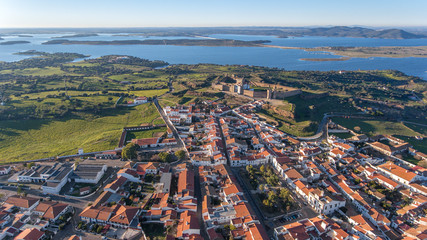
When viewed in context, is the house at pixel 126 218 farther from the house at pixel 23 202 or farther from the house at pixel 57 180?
the house at pixel 57 180

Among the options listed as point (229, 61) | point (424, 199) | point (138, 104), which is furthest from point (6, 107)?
point (229, 61)

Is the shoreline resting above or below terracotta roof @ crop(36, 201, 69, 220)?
Answer: above

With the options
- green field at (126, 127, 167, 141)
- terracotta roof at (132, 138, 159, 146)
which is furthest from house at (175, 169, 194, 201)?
green field at (126, 127, 167, 141)

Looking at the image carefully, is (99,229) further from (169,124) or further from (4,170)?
(169,124)

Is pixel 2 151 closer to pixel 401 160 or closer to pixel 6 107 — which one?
pixel 6 107

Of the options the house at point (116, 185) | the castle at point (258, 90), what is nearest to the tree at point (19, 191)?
the house at point (116, 185)

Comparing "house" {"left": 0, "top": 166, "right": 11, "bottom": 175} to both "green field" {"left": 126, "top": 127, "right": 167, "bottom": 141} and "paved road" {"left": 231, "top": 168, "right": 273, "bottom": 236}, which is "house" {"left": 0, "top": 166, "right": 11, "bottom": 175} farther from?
"paved road" {"left": 231, "top": 168, "right": 273, "bottom": 236}

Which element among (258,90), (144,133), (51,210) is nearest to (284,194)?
(51,210)
